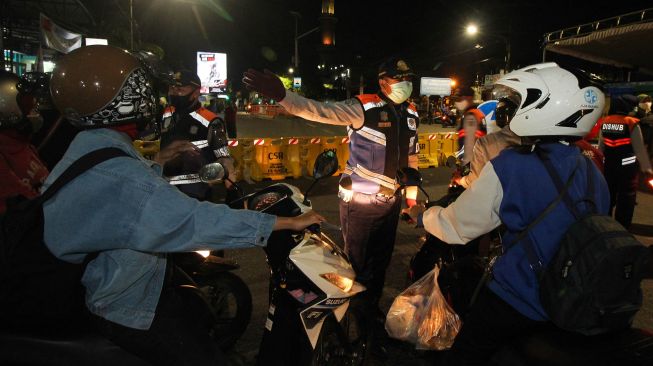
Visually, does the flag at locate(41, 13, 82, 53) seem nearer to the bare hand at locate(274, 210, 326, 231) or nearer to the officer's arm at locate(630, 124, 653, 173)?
the bare hand at locate(274, 210, 326, 231)

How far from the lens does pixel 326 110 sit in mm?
3420

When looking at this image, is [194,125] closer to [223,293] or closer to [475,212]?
[223,293]

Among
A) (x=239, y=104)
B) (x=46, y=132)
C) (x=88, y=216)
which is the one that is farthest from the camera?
(x=239, y=104)

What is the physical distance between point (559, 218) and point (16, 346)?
6.90ft

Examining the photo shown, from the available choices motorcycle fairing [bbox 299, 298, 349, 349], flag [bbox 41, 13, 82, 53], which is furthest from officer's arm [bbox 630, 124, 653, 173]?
flag [bbox 41, 13, 82, 53]

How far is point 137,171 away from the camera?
1.55 meters

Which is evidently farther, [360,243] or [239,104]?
[239,104]

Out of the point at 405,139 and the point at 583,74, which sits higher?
the point at 583,74

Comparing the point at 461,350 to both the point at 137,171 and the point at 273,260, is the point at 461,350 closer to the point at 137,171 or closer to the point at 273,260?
the point at 273,260

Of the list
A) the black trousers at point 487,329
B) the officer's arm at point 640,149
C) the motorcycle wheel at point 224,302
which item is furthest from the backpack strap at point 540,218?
the officer's arm at point 640,149

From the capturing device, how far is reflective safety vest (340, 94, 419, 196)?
3.61 m

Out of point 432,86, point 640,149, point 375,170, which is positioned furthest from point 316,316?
point 432,86

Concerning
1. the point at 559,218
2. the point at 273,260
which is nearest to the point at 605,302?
the point at 559,218

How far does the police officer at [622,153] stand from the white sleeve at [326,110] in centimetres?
492
